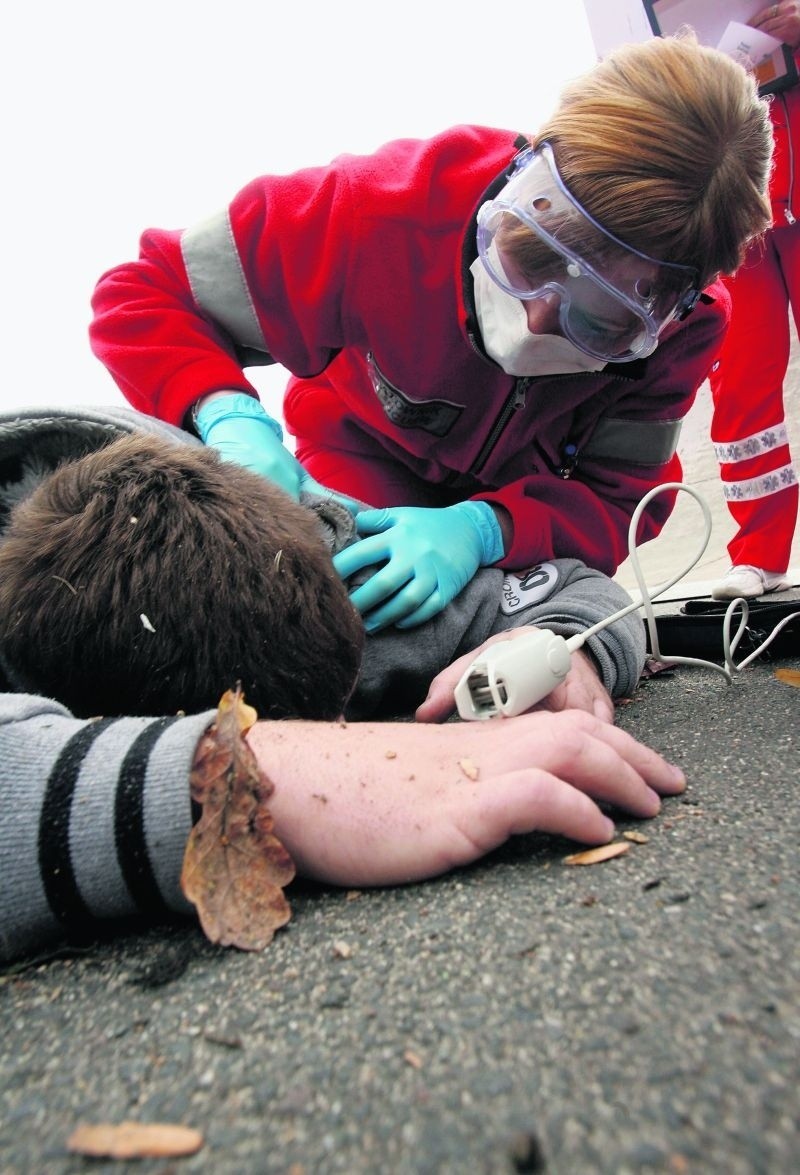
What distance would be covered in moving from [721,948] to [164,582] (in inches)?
21.2

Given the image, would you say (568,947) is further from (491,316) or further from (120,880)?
(491,316)

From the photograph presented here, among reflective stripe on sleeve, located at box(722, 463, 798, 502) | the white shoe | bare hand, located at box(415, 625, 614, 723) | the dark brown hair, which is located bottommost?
the white shoe

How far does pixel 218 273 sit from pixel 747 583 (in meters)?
1.50

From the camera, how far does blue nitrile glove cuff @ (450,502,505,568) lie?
1346 millimetres

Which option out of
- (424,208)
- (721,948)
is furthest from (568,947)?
(424,208)

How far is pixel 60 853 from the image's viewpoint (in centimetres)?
55

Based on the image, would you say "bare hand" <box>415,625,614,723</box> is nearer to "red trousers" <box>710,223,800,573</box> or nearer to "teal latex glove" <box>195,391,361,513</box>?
"teal latex glove" <box>195,391,361,513</box>

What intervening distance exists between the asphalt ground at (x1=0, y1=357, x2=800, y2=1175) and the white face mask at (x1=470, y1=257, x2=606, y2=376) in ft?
2.53

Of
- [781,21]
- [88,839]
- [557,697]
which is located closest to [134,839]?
[88,839]

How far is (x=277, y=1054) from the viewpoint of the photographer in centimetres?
40

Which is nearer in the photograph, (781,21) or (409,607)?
(409,607)

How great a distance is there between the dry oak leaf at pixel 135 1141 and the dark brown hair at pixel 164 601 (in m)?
0.38

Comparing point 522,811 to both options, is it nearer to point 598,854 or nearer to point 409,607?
point 598,854

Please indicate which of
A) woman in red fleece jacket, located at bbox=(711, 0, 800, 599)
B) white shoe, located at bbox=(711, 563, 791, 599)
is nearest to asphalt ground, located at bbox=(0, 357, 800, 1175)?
white shoe, located at bbox=(711, 563, 791, 599)
